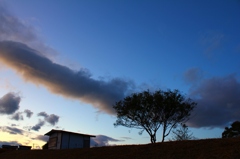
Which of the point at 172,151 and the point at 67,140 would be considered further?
the point at 67,140

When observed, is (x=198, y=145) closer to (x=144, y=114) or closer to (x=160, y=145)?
(x=160, y=145)

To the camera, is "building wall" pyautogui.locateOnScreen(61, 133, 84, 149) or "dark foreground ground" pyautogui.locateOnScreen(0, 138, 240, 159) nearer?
"dark foreground ground" pyautogui.locateOnScreen(0, 138, 240, 159)

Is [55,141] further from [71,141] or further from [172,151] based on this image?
[172,151]

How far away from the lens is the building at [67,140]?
5097 centimetres

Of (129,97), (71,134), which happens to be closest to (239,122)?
(129,97)

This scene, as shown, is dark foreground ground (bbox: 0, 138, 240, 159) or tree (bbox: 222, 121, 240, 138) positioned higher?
tree (bbox: 222, 121, 240, 138)

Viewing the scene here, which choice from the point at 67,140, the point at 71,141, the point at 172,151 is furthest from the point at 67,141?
the point at 172,151

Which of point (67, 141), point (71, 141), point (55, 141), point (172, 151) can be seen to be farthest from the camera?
point (55, 141)

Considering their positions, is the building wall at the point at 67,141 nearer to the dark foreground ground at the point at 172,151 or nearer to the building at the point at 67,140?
the building at the point at 67,140

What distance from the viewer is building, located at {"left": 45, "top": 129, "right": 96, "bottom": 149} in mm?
50969

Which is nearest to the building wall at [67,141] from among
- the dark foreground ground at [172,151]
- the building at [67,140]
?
the building at [67,140]

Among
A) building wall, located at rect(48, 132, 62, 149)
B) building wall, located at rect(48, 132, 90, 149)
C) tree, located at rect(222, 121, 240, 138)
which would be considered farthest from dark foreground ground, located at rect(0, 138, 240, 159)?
tree, located at rect(222, 121, 240, 138)

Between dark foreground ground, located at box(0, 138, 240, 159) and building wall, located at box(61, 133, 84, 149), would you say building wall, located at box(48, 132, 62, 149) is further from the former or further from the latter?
dark foreground ground, located at box(0, 138, 240, 159)

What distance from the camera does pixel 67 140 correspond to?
5138cm
